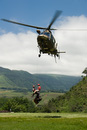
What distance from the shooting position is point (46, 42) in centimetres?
3453

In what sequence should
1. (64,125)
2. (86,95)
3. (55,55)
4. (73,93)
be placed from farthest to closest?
(73,93)
(86,95)
(55,55)
(64,125)

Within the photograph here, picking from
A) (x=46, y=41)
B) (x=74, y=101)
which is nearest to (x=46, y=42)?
(x=46, y=41)

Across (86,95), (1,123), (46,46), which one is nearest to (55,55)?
(46,46)

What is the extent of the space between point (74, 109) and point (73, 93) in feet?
126

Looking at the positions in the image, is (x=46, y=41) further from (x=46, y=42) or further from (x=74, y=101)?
(x=74, y=101)

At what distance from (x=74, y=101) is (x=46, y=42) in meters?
137

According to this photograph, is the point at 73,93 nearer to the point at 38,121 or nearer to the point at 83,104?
the point at 83,104

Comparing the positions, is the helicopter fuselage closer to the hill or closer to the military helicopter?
the military helicopter

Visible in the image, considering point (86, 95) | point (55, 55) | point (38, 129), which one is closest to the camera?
point (38, 129)

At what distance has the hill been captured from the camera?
151875 mm

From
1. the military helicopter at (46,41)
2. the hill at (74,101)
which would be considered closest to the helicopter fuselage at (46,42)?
the military helicopter at (46,41)

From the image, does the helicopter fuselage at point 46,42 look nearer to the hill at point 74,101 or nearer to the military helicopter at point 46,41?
the military helicopter at point 46,41

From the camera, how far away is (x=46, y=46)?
3538 centimetres

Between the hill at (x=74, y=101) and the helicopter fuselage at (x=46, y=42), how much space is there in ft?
392
